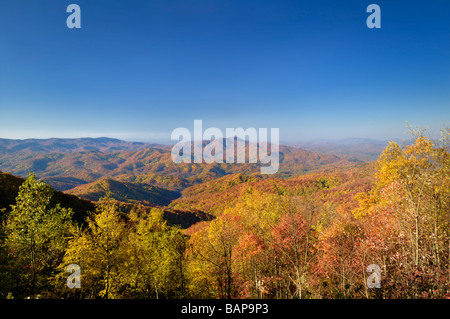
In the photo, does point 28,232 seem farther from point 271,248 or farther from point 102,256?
point 271,248

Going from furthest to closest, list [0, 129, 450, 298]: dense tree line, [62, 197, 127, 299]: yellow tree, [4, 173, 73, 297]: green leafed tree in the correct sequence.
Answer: [62, 197, 127, 299]: yellow tree → [0, 129, 450, 298]: dense tree line → [4, 173, 73, 297]: green leafed tree

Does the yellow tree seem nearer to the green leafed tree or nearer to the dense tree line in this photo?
the dense tree line

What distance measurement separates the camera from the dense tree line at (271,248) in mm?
14383

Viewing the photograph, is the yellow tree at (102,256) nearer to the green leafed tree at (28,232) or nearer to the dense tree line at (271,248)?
the dense tree line at (271,248)

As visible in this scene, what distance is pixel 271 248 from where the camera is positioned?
70.3 feet

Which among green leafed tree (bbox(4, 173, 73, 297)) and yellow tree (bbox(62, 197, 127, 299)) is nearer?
green leafed tree (bbox(4, 173, 73, 297))

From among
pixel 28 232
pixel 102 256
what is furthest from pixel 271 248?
pixel 28 232

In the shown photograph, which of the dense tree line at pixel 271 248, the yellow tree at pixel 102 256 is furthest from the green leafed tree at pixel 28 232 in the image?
the yellow tree at pixel 102 256

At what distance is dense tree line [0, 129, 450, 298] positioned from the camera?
14.4 meters

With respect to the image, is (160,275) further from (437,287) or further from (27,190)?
(437,287)

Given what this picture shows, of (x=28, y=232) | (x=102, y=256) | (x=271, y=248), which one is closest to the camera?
(x=28, y=232)

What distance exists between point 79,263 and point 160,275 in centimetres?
883

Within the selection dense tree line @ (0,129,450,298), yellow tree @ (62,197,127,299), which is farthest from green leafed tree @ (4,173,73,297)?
yellow tree @ (62,197,127,299)
